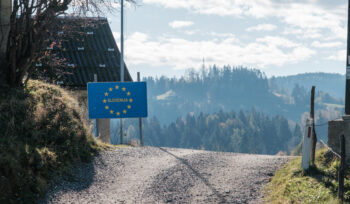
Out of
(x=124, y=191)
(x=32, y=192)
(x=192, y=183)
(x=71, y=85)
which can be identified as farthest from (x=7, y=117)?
(x=71, y=85)

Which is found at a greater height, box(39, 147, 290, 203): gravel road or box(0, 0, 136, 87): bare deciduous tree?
box(0, 0, 136, 87): bare deciduous tree

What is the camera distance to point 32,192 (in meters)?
8.23

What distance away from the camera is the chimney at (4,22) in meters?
12.5

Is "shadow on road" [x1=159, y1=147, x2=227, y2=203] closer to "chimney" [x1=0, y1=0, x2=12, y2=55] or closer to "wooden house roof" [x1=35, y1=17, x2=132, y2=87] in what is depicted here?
"chimney" [x1=0, y1=0, x2=12, y2=55]

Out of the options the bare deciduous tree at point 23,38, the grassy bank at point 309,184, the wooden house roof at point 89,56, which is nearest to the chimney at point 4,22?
the bare deciduous tree at point 23,38

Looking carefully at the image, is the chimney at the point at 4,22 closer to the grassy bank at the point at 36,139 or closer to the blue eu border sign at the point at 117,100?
the grassy bank at the point at 36,139

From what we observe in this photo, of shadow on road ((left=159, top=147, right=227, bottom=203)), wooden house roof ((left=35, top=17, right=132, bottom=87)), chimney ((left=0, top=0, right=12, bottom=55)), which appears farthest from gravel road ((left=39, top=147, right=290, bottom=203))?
wooden house roof ((left=35, top=17, right=132, bottom=87))

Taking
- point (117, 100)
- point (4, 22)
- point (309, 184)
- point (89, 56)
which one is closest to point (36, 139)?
point (4, 22)

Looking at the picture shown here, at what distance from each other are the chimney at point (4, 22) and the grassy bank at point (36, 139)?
1492mm

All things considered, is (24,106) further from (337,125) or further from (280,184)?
(337,125)

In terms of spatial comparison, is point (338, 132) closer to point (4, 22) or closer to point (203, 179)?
point (203, 179)

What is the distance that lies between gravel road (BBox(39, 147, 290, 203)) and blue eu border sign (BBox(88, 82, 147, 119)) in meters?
4.05

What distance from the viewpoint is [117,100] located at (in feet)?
56.9

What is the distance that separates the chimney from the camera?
41.1ft
